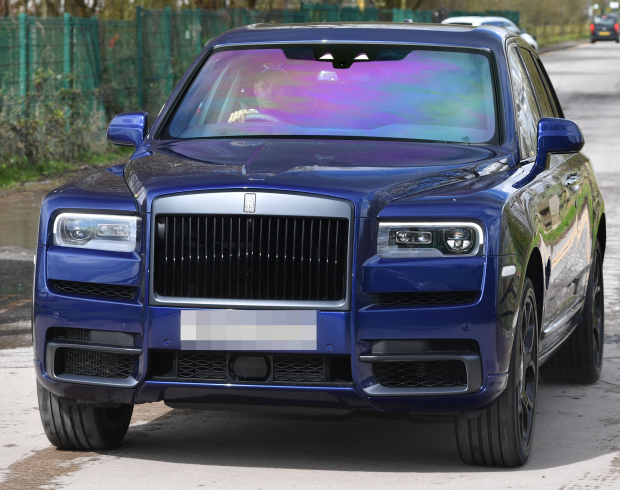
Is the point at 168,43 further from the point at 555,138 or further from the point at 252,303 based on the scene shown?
the point at 252,303

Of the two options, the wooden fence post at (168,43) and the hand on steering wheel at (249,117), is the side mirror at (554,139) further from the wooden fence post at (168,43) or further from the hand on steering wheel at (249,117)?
the wooden fence post at (168,43)

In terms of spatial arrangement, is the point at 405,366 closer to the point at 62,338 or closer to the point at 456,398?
the point at 456,398

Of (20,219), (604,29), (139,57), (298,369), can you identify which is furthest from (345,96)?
(604,29)

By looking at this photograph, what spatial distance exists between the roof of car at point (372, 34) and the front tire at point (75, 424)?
6.79 ft

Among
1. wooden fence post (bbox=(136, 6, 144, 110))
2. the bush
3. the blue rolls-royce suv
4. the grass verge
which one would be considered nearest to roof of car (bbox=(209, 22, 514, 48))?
the blue rolls-royce suv

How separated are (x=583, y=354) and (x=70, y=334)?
3077 millimetres

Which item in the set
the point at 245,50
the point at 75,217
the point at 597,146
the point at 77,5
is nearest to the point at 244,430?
the point at 75,217

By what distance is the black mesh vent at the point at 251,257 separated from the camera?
4566 millimetres

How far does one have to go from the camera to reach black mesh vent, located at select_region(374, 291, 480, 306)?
4.54m

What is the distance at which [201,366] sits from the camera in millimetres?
4660

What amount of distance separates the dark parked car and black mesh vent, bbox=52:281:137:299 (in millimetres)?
75421

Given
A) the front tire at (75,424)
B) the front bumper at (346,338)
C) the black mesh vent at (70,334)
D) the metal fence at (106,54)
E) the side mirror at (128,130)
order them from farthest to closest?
the metal fence at (106,54)
the side mirror at (128,130)
the front tire at (75,424)
the black mesh vent at (70,334)
the front bumper at (346,338)

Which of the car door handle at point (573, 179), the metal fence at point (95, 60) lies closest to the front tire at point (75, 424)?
the car door handle at point (573, 179)

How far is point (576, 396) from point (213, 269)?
106 inches
